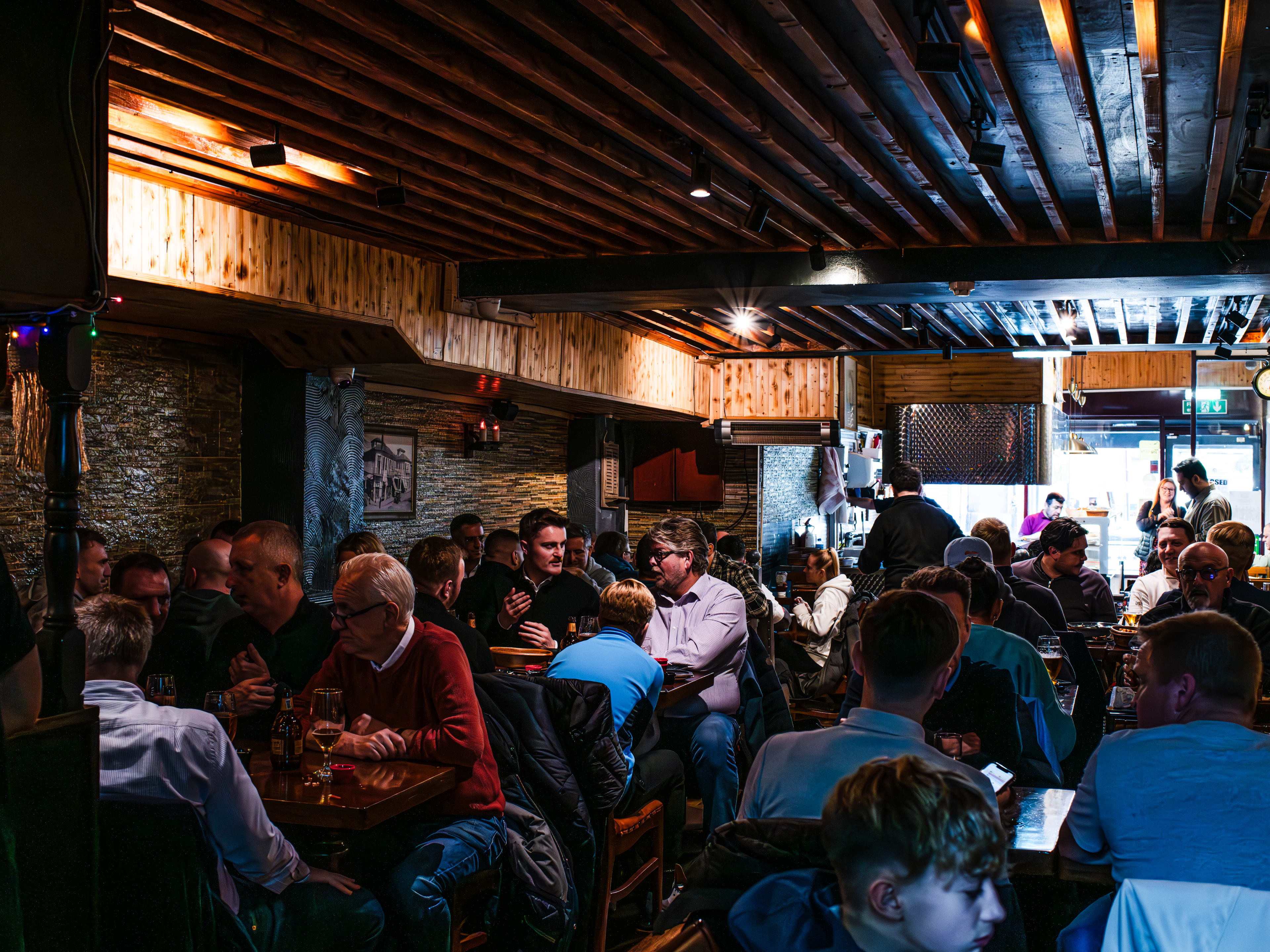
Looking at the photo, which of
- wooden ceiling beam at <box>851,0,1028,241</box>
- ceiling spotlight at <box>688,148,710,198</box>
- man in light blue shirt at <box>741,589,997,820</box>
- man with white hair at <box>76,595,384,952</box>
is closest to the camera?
man in light blue shirt at <box>741,589,997,820</box>

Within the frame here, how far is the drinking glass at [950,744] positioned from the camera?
3.05m

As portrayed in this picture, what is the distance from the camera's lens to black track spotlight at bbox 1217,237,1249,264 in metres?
5.69

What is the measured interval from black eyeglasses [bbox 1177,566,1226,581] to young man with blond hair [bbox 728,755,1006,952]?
158 inches

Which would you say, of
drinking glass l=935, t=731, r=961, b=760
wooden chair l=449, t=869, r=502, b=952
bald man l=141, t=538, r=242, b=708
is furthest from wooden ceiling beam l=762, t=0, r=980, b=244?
bald man l=141, t=538, r=242, b=708

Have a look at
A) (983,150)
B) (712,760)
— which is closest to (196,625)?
(712,760)

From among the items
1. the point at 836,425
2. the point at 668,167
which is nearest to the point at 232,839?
the point at 668,167

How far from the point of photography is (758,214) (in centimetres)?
527

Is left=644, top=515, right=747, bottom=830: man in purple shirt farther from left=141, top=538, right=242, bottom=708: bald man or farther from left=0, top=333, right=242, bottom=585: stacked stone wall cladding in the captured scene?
left=0, top=333, right=242, bottom=585: stacked stone wall cladding

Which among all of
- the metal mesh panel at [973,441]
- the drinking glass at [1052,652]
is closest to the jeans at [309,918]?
the drinking glass at [1052,652]

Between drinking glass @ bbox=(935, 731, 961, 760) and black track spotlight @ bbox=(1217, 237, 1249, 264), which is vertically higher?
black track spotlight @ bbox=(1217, 237, 1249, 264)

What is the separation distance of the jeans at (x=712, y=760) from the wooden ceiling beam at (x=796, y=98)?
2.57 metres

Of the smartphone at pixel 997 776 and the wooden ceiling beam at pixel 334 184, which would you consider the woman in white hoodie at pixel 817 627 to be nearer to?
the wooden ceiling beam at pixel 334 184

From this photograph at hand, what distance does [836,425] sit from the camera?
1184 centimetres

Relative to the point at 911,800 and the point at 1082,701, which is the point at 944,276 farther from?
the point at 911,800
